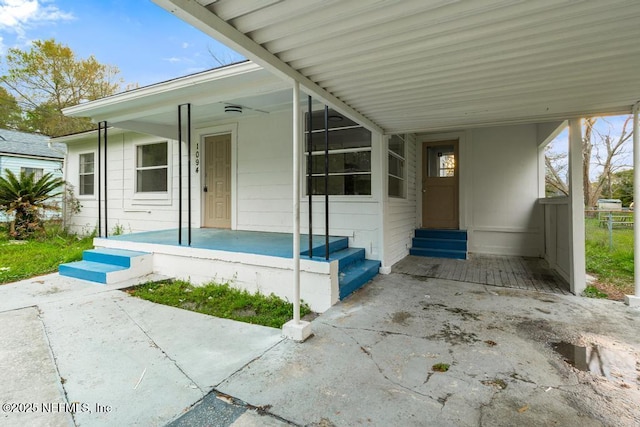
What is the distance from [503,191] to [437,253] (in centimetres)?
179

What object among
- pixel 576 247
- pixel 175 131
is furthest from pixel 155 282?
pixel 576 247

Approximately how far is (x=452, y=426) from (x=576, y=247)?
3213 millimetres

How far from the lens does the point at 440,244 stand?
580cm

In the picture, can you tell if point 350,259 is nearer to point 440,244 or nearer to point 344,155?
point 344,155

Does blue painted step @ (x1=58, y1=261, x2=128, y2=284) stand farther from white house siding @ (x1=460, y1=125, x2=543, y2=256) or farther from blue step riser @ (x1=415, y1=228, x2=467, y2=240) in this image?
white house siding @ (x1=460, y1=125, x2=543, y2=256)

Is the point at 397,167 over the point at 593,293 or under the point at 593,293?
over

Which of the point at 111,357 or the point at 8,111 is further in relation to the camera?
the point at 8,111

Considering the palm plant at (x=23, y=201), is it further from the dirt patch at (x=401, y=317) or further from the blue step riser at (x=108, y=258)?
the dirt patch at (x=401, y=317)

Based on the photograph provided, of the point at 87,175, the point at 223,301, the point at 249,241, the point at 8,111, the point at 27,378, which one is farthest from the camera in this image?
the point at 8,111

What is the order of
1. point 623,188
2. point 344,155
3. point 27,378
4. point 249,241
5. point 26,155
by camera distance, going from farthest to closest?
1. point 623,188
2. point 26,155
3. point 344,155
4. point 249,241
5. point 27,378

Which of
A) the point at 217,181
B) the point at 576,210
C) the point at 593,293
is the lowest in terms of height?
the point at 593,293

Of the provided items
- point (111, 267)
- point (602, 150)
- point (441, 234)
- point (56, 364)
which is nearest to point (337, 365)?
point (56, 364)

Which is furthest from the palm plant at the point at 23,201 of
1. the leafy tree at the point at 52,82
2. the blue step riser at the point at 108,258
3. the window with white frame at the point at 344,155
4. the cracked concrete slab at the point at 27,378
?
the leafy tree at the point at 52,82

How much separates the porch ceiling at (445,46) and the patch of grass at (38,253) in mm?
5085
